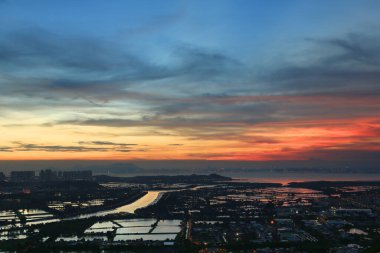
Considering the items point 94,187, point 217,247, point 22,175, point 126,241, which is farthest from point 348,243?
point 22,175

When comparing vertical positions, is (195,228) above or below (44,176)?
below

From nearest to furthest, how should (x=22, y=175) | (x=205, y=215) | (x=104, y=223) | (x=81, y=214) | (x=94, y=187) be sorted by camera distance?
1. (x=104, y=223)
2. (x=205, y=215)
3. (x=81, y=214)
4. (x=94, y=187)
5. (x=22, y=175)

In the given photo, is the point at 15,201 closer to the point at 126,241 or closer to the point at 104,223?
the point at 104,223

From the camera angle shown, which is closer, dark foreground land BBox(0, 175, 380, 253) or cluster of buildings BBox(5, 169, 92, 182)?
dark foreground land BBox(0, 175, 380, 253)

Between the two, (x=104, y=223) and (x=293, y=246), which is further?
(x=104, y=223)

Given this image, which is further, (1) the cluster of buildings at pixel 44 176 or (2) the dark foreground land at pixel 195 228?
(1) the cluster of buildings at pixel 44 176

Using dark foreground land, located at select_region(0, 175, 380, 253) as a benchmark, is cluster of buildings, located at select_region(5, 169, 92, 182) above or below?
above

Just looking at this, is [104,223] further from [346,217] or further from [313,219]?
[346,217]

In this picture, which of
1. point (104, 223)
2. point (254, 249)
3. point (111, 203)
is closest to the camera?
point (254, 249)

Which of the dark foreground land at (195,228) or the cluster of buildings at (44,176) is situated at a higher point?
the cluster of buildings at (44,176)

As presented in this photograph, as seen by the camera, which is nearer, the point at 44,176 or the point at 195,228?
the point at 195,228
